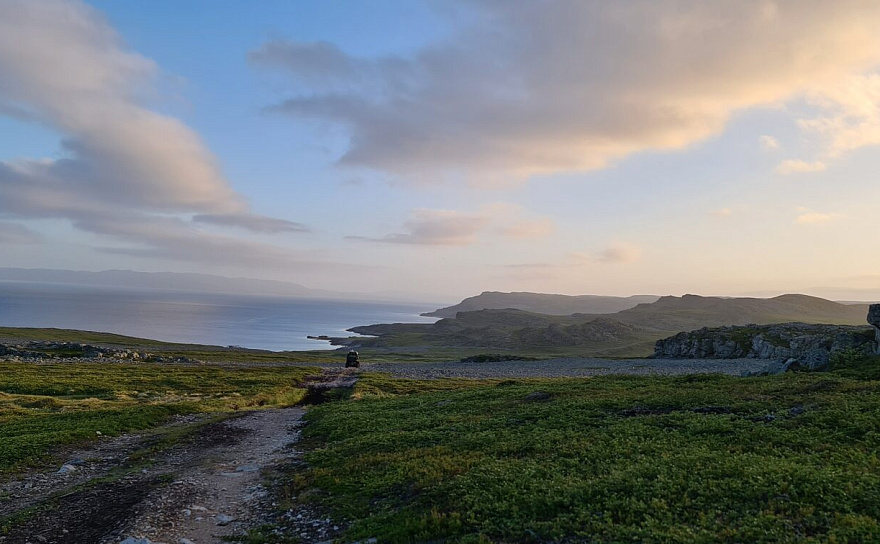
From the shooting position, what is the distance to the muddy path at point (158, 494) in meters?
13.9

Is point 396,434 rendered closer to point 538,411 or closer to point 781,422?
point 538,411

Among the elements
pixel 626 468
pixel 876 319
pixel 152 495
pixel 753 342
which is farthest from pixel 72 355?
pixel 753 342

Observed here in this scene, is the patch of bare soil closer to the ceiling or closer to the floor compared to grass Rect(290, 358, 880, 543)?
closer to the floor

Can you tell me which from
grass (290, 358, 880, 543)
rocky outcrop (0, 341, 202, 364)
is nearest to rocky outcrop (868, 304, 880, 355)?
grass (290, 358, 880, 543)

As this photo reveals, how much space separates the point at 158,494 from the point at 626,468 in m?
16.1

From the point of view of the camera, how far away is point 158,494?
1675 cm

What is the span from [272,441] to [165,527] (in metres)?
13.7

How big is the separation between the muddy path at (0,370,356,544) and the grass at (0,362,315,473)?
2388 mm

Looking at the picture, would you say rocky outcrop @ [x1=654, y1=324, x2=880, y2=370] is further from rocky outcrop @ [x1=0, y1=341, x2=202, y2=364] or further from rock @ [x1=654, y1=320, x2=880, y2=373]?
rocky outcrop @ [x1=0, y1=341, x2=202, y2=364]

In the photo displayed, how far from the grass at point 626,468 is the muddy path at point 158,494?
70.7 inches

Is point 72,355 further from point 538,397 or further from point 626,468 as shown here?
point 626,468

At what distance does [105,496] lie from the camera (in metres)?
17.1

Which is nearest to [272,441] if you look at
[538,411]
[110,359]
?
[538,411]

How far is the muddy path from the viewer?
13.9 meters
